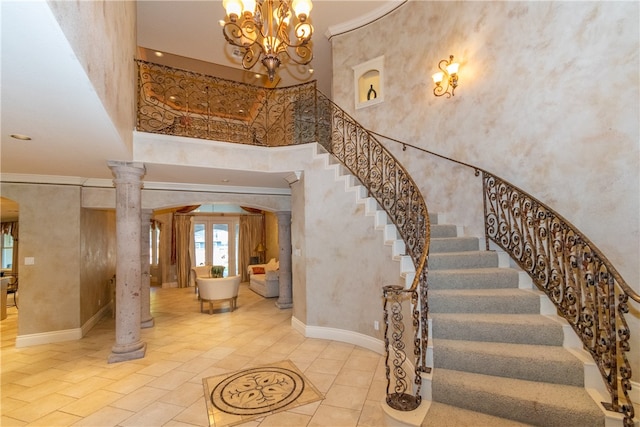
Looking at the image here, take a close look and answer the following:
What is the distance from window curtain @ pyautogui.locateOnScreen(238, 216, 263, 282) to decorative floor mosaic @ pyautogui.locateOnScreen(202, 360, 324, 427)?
27.9 feet

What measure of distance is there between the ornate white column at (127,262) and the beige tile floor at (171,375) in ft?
1.03

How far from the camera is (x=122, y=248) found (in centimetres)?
456

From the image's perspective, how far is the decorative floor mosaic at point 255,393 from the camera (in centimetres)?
309

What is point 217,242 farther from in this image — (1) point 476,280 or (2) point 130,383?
(1) point 476,280

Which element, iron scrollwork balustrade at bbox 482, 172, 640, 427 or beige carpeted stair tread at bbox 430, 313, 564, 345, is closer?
iron scrollwork balustrade at bbox 482, 172, 640, 427

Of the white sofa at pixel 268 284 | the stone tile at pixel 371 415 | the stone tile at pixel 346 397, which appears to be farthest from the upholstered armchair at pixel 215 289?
the stone tile at pixel 371 415

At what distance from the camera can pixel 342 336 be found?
508 cm

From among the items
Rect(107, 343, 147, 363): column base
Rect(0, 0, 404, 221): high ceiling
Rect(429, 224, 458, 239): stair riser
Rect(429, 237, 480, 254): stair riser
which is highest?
Rect(0, 0, 404, 221): high ceiling

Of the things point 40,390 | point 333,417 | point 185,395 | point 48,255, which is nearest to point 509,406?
point 333,417

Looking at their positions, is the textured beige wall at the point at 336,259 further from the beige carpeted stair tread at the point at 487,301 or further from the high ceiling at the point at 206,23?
the high ceiling at the point at 206,23

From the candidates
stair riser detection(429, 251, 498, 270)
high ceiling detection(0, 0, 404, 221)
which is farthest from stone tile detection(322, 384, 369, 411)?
high ceiling detection(0, 0, 404, 221)

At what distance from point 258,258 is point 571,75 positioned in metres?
11.2

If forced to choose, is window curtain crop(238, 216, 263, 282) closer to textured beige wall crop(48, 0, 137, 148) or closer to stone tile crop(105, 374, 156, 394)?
stone tile crop(105, 374, 156, 394)

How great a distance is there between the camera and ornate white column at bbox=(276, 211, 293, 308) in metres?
7.68
